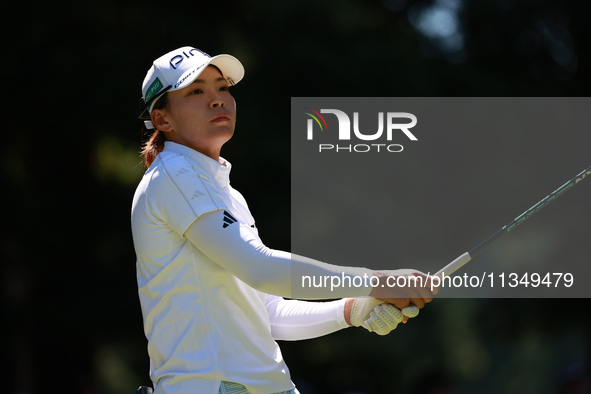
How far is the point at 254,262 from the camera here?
1.65 metres

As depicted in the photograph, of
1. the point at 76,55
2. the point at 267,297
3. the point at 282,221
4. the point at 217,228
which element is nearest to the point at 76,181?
the point at 76,55

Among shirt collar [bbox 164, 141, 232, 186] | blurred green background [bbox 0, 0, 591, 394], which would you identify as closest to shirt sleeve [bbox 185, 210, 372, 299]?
shirt collar [bbox 164, 141, 232, 186]

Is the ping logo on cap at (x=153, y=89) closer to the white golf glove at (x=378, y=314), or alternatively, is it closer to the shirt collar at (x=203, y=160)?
the shirt collar at (x=203, y=160)

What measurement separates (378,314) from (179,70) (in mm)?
785

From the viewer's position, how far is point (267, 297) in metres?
2.12

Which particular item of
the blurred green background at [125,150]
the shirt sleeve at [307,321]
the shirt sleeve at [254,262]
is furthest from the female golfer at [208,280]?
the blurred green background at [125,150]

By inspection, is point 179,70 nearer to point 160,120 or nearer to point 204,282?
point 160,120

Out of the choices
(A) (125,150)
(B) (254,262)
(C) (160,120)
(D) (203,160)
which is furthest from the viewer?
(A) (125,150)

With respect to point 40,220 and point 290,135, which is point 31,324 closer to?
point 40,220

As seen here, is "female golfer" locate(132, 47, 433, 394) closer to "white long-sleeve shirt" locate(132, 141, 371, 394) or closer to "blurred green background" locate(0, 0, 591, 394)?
"white long-sleeve shirt" locate(132, 141, 371, 394)

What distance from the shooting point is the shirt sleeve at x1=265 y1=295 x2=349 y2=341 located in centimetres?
205

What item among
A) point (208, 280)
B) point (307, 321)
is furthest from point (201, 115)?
point (307, 321)

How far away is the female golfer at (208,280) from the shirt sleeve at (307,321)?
175mm

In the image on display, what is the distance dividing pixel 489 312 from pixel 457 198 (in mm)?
720
